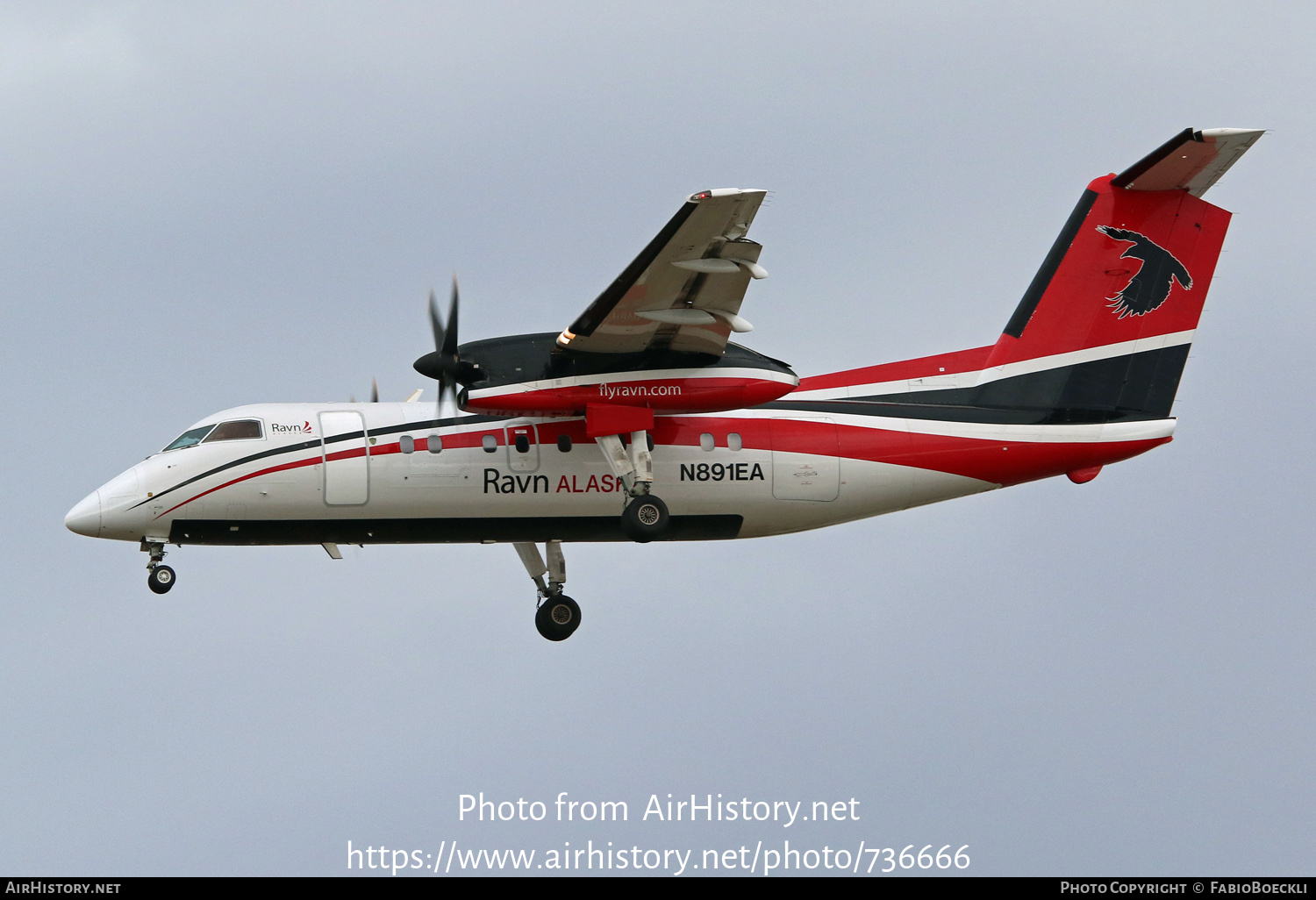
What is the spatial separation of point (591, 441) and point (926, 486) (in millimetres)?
4564

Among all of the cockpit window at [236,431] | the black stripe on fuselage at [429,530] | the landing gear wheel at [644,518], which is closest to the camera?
the landing gear wheel at [644,518]

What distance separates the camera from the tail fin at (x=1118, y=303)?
20.2 metres

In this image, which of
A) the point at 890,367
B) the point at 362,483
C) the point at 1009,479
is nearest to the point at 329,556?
the point at 362,483

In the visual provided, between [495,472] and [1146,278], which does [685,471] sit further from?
[1146,278]

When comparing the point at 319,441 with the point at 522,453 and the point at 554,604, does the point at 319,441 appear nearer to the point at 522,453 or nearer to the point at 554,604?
the point at 522,453

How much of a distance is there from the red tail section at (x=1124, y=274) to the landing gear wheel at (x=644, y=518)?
550cm

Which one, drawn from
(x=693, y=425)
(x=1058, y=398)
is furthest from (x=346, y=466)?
(x=1058, y=398)

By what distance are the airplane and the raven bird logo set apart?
28mm

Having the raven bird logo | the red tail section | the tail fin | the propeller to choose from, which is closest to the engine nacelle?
the propeller

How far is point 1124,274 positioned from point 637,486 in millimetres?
7753

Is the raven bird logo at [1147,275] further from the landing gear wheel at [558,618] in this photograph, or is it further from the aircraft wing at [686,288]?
the landing gear wheel at [558,618]

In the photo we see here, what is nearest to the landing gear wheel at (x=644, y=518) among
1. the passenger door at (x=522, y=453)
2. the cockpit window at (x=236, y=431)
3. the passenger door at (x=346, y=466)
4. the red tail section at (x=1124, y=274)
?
the passenger door at (x=522, y=453)

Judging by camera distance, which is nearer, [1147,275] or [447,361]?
[447,361]

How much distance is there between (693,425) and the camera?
755 inches
